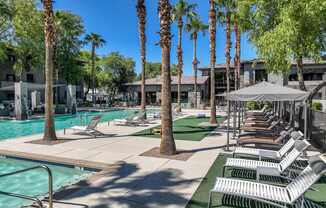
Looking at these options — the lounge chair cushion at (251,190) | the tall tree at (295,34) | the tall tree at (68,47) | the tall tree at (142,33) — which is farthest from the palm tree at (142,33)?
the tall tree at (68,47)

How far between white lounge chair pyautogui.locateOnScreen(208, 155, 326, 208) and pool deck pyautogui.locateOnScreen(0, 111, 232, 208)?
1.01 metres

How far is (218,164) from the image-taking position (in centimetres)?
845

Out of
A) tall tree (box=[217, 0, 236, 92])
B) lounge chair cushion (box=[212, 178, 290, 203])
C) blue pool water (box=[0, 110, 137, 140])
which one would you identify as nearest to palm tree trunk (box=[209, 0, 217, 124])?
tall tree (box=[217, 0, 236, 92])

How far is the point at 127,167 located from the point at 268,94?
5156mm

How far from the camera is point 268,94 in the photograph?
9.20 m

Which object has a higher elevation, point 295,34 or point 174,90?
point 295,34

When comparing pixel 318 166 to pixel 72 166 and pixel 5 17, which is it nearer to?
pixel 72 166

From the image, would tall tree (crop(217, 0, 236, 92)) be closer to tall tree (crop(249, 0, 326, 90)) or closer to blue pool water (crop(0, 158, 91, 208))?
tall tree (crop(249, 0, 326, 90))

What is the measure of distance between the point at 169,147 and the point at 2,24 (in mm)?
29792

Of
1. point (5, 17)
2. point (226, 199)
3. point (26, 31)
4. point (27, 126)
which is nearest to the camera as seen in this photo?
point (226, 199)

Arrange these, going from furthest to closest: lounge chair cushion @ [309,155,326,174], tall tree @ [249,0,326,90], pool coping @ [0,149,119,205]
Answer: tall tree @ [249,0,326,90], pool coping @ [0,149,119,205], lounge chair cushion @ [309,155,326,174]

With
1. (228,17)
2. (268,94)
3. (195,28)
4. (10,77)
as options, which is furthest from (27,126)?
(195,28)

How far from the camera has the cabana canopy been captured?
29.7 ft

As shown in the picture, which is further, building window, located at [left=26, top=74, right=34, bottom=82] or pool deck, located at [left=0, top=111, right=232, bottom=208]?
building window, located at [left=26, top=74, right=34, bottom=82]
